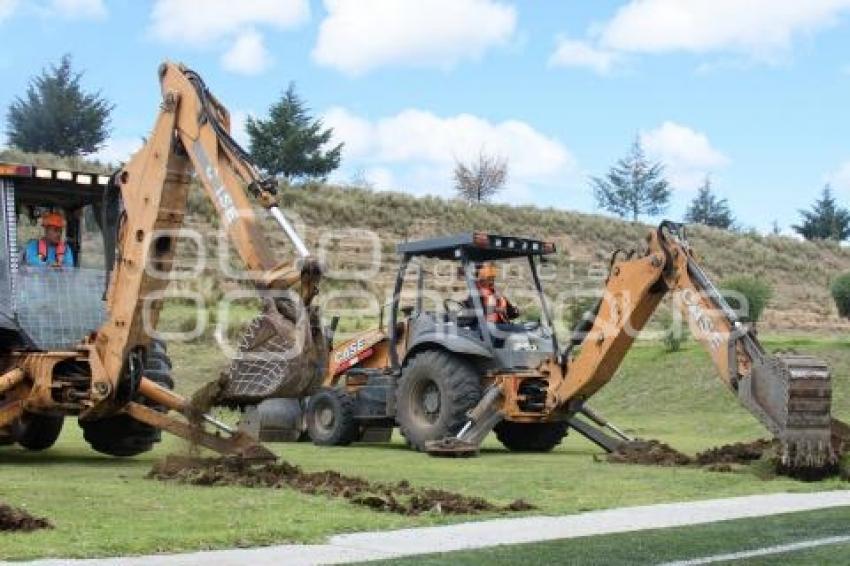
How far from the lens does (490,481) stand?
12406 millimetres

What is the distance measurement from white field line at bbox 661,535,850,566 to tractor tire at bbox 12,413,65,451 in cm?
897

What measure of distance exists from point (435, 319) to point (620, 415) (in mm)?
7896

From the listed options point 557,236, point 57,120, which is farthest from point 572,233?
point 57,120

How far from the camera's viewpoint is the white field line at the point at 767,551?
8053 mm

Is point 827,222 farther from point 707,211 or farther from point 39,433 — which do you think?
point 39,433

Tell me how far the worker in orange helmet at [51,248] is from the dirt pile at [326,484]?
9.77 feet

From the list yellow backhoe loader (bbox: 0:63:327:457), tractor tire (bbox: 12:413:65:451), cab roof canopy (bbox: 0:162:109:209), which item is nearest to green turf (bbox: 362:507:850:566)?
yellow backhoe loader (bbox: 0:63:327:457)

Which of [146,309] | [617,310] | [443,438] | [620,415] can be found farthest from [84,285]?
[620,415]

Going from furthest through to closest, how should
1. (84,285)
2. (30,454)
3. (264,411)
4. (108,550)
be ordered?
(264,411)
(30,454)
(84,285)
(108,550)

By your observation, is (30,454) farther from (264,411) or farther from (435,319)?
(435,319)

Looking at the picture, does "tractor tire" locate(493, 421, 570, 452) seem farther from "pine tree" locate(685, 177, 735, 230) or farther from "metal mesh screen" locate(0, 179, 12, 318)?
"pine tree" locate(685, 177, 735, 230)

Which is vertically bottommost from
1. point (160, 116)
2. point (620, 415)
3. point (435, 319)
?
point (620, 415)

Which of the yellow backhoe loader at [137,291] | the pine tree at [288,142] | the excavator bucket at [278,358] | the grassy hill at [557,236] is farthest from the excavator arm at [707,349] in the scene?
the pine tree at [288,142]

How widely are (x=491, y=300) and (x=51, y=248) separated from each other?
5.68 metres
